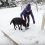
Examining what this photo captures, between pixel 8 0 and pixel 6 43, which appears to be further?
pixel 8 0

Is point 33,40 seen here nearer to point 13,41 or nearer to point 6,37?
point 13,41

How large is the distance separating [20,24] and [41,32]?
49.1 inches

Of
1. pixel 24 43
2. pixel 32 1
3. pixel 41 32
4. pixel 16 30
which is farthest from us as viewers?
pixel 32 1

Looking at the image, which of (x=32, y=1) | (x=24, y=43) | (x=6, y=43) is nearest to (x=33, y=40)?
(x=24, y=43)

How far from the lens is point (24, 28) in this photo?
1109cm

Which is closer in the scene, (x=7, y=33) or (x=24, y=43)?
(x=24, y=43)

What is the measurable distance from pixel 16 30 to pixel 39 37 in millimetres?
1981

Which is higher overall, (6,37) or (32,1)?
(6,37)

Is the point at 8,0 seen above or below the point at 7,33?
below

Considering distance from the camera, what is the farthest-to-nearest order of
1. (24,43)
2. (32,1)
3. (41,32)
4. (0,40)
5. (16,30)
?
1. (32,1)
2. (16,30)
3. (41,32)
4. (0,40)
5. (24,43)

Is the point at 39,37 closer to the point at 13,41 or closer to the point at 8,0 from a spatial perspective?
the point at 13,41

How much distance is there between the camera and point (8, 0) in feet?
110

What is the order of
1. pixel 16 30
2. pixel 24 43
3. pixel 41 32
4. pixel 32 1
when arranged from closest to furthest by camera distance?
pixel 24 43
pixel 41 32
pixel 16 30
pixel 32 1

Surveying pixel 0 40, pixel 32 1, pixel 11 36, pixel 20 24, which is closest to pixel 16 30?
pixel 20 24
